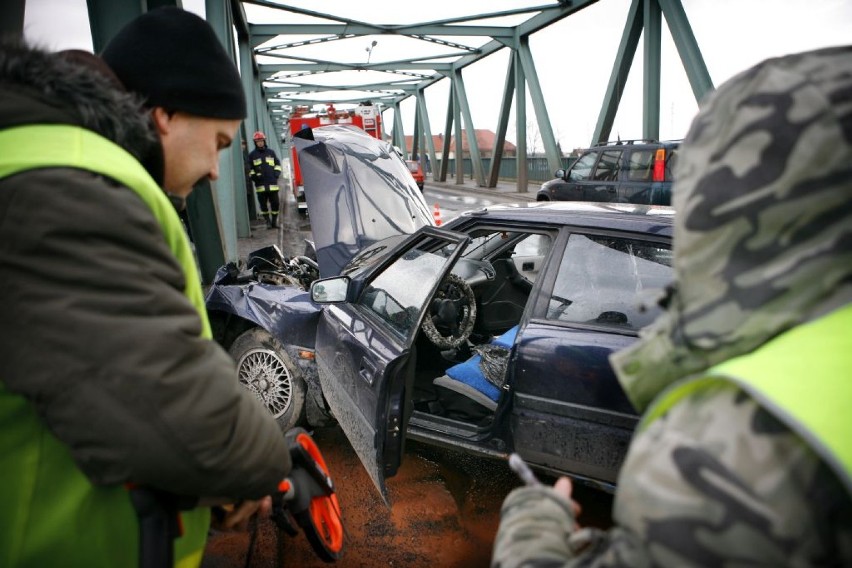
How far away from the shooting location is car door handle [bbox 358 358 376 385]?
7.18ft

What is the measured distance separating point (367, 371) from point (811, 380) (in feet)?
6.06

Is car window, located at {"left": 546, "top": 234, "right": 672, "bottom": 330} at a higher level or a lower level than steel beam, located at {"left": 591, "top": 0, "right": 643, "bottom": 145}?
lower

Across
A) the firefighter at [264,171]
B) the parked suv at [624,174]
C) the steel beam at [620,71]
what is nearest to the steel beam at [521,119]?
the steel beam at [620,71]

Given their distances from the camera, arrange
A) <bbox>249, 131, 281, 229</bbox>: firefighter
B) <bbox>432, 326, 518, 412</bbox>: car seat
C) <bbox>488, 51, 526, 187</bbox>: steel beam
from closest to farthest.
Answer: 1. <bbox>432, 326, 518, 412</bbox>: car seat
2. <bbox>249, 131, 281, 229</bbox>: firefighter
3. <bbox>488, 51, 526, 187</bbox>: steel beam

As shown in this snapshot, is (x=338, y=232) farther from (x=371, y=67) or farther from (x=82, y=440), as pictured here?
(x=371, y=67)

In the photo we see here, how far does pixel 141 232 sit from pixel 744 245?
93cm

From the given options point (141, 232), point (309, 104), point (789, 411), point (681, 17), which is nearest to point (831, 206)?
point (789, 411)

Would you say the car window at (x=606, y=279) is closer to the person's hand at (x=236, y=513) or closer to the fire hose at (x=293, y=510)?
the fire hose at (x=293, y=510)

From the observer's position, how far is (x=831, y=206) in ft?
2.08

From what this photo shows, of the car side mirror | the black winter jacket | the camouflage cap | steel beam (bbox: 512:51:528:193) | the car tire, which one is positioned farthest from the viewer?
steel beam (bbox: 512:51:528:193)

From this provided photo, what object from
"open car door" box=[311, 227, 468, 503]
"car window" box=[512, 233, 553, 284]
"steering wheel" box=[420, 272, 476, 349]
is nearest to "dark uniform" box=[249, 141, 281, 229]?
"car window" box=[512, 233, 553, 284]

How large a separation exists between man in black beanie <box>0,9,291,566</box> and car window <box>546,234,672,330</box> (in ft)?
5.44

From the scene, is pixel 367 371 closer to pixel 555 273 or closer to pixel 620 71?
pixel 555 273

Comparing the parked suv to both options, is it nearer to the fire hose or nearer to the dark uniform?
the dark uniform
